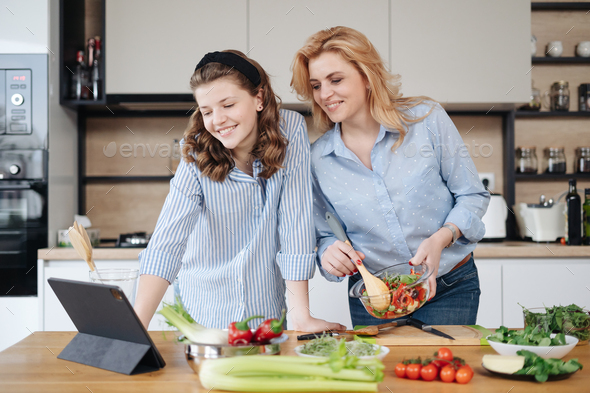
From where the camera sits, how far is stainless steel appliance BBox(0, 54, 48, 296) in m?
2.28

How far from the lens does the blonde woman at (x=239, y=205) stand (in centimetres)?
116

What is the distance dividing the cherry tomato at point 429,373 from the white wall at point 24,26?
228cm

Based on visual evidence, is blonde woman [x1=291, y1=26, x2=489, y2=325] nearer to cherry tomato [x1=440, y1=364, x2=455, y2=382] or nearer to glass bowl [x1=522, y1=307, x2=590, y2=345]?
glass bowl [x1=522, y1=307, x2=590, y2=345]

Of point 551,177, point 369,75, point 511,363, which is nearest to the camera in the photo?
point 511,363

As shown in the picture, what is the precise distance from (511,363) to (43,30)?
2.40 m

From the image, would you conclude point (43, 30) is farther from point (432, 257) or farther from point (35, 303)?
point (432, 257)

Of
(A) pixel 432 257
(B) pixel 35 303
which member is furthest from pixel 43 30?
(A) pixel 432 257

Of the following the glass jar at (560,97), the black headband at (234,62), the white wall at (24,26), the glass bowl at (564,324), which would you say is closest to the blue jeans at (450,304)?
the glass bowl at (564,324)

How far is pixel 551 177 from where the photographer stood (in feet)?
9.12

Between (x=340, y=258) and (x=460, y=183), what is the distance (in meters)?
0.44

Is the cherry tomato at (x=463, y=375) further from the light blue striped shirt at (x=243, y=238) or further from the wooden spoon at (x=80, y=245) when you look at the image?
the wooden spoon at (x=80, y=245)

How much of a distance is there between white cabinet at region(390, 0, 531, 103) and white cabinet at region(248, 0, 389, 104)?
0.28 feet

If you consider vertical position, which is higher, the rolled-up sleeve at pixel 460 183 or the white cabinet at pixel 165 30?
the white cabinet at pixel 165 30

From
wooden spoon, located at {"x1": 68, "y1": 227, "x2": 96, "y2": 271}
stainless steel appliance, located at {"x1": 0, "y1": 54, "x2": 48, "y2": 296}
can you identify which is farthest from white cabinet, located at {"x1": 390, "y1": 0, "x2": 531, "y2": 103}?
wooden spoon, located at {"x1": 68, "y1": 227, "x2": 96, "y2": 271}
